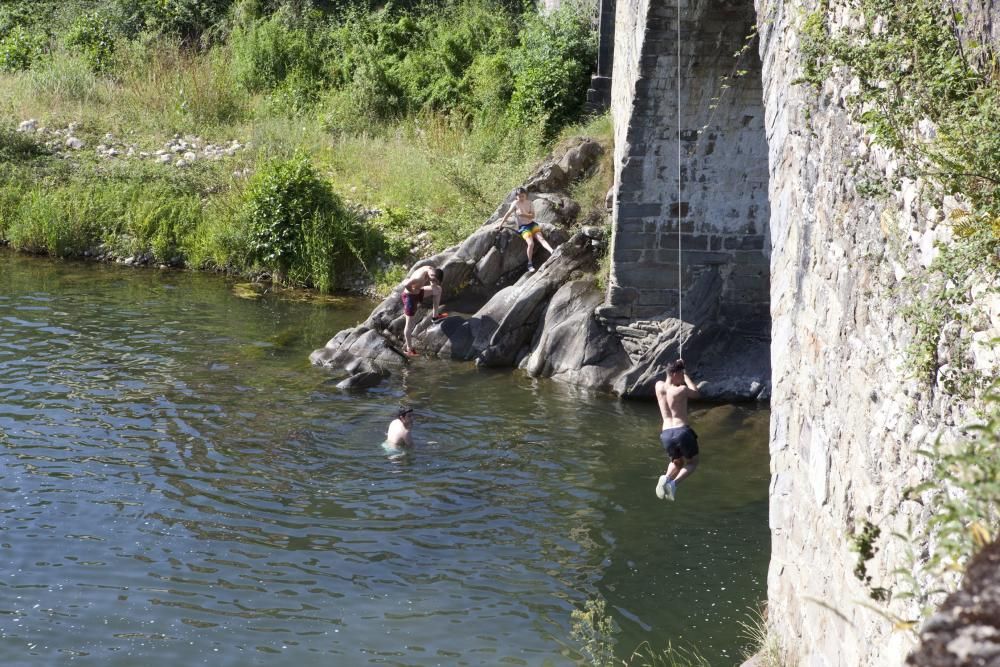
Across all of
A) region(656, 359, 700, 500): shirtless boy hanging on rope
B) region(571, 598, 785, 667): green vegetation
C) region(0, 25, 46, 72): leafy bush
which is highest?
region(0, 25, 46, 72): leafy bush

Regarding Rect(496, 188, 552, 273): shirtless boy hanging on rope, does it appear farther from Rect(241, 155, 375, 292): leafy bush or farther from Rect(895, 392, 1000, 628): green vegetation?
Rect(895, 392, 1000, 628): green vegetation

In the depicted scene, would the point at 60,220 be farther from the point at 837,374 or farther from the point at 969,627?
the point at 969,627

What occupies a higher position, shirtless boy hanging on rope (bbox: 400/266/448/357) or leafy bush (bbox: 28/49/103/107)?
leafy bush (bbox: 28/49/103/107)

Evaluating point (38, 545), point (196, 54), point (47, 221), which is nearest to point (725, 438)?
point (38, 545)

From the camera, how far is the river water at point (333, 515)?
6902mm

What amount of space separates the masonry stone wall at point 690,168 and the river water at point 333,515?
58.4 inches

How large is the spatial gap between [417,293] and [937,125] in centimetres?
999

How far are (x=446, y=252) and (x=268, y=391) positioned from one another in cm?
371

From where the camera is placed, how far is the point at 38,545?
313 inches

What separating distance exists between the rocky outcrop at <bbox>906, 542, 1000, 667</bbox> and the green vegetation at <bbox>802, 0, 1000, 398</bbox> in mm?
1316

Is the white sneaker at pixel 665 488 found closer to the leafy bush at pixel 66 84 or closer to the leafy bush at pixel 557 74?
the leafy bush at pixel 557 74

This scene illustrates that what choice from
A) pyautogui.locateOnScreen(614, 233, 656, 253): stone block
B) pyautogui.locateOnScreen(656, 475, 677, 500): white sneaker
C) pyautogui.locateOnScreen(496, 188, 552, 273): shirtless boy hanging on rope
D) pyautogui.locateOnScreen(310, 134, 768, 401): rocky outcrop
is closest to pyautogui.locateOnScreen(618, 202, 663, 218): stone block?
pyautogui.locateOnScreen(614, 233, 656, 253): stone block

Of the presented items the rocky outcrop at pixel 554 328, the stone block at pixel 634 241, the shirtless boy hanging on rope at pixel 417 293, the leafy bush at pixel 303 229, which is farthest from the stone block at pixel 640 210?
the leafy bush at pixel 303 229

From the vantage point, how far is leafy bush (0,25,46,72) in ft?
77.8
